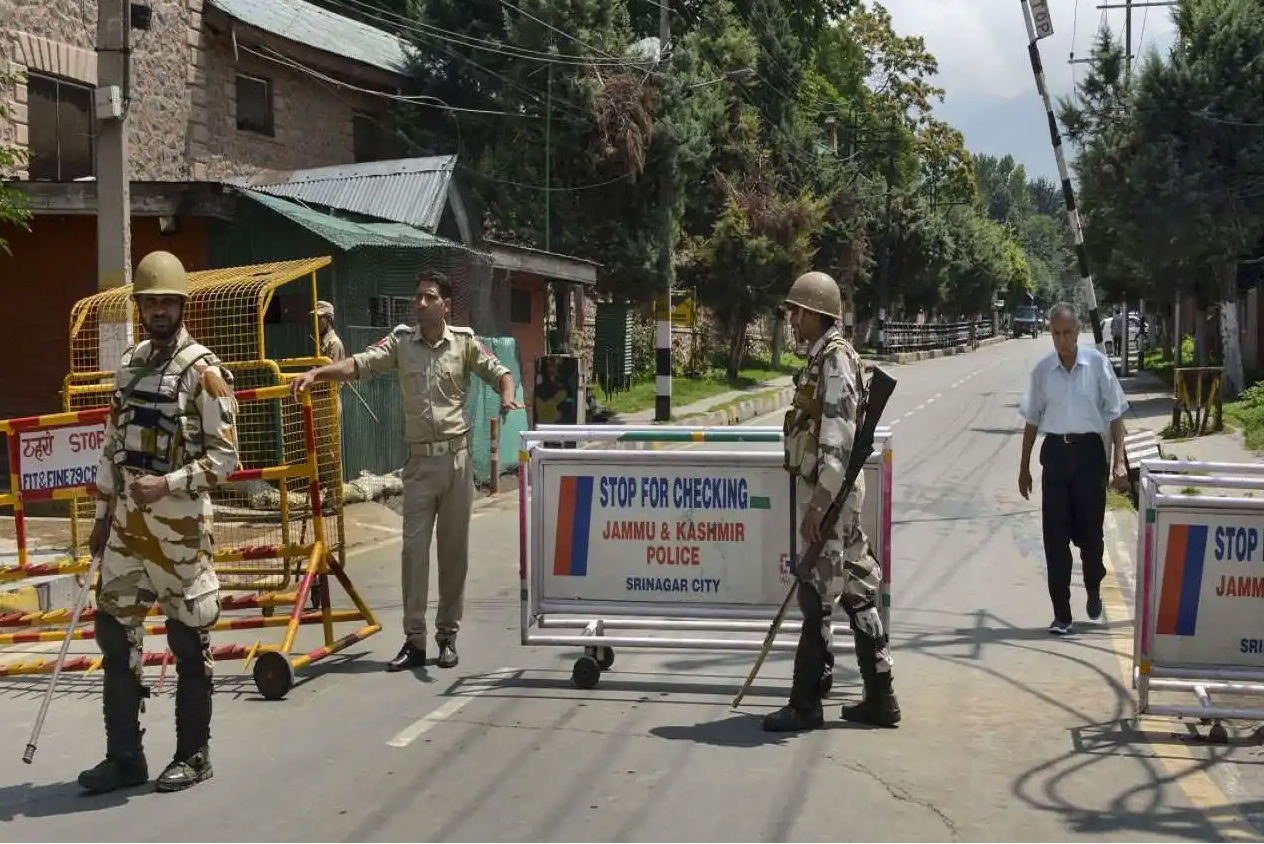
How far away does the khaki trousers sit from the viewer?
7184 millimetres

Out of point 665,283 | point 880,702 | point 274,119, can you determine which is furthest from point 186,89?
point 880,702

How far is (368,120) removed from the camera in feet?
86.5

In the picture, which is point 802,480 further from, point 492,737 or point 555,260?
point 555,260

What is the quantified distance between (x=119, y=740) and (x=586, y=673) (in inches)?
93.4

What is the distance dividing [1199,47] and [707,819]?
24.4 metres

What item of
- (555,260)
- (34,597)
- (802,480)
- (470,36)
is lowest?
(34,597)

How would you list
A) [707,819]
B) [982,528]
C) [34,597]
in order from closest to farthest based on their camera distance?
[707,819] < [34,597] < [982,528]

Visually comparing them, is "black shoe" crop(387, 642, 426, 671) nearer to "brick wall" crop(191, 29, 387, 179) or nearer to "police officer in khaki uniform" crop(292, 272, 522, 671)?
"police officer in khaki uniform" crop(292, 272, 522, 671)

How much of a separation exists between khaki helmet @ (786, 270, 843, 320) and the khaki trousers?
2.23 metres

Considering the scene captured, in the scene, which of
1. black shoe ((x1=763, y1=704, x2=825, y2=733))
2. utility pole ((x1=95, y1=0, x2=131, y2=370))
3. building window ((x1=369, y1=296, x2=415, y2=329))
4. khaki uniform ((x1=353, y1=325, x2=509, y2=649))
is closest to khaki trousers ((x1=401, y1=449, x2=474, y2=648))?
khaki uniform ((x1=353, y1=325, x2=509, y2=649))

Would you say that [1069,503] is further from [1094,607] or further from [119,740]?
[119,740]

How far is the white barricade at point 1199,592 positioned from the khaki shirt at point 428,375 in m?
3.46

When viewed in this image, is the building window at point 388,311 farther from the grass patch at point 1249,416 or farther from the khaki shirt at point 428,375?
the grass patch at point 1249,416

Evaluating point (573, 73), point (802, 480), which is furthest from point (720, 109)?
point (802, 480)
